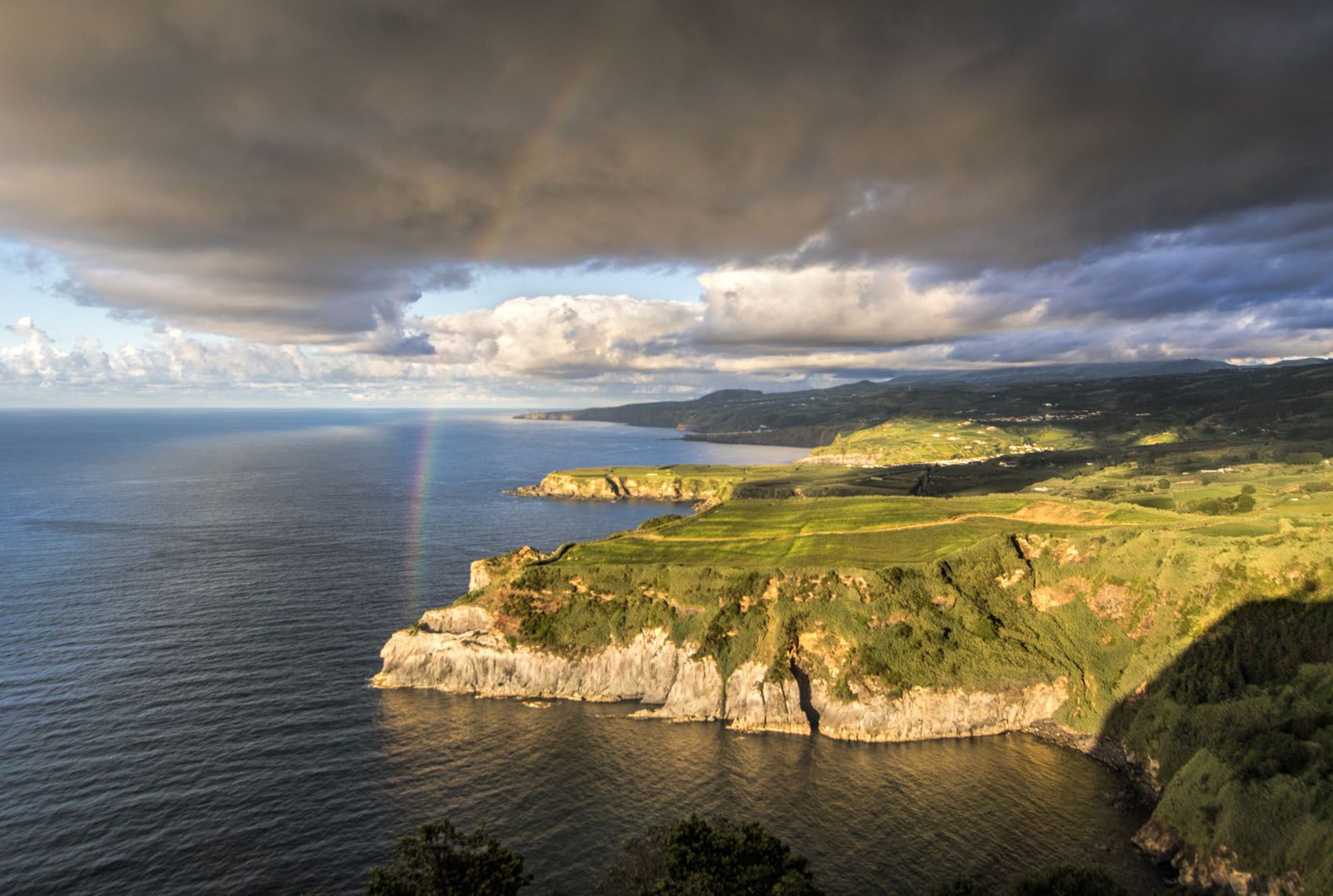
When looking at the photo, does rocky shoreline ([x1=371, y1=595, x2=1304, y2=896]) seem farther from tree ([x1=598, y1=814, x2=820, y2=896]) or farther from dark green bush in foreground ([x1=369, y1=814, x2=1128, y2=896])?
tree ([x1=598, y1=814, x2=820, y2=896])

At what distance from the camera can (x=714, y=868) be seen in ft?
137

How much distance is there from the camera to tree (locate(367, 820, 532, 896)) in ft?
131

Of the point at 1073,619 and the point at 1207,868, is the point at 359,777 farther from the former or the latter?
the point at 1073,619

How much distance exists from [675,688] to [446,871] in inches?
1677

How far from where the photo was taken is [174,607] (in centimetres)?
10450

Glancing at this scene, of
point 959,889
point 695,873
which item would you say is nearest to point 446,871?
point 695,873

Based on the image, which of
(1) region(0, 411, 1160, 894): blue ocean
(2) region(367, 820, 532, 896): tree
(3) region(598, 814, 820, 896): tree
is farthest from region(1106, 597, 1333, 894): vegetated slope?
(2) region(367, 820, 532, 896): tree

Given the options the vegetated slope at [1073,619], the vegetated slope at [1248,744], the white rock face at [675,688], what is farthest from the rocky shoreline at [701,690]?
the vegetated slope at [1248,744]

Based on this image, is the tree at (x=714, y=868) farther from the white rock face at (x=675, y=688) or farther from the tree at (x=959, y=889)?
the white rock face at (x=675, y=688)

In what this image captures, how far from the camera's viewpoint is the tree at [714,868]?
40688 millimetres

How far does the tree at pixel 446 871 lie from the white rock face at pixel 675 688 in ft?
123

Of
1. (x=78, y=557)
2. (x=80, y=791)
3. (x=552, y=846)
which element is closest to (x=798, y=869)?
(x=552, y=846)

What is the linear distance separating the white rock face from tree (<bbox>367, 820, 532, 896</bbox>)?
37374 mm

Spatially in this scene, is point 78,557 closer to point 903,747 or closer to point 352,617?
point 352,617
